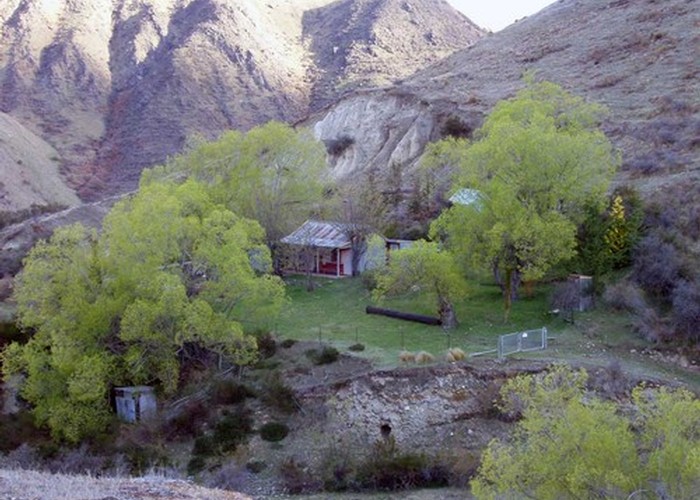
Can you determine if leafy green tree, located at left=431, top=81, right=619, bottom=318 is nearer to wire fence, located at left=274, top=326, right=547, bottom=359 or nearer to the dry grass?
wire fence, located at left=274, top=326, right=547, bottom=359

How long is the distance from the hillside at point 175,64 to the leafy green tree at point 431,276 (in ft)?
197

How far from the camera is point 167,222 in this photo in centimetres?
2784

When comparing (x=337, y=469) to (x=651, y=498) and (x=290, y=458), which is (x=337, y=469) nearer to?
(x=290, y=458)

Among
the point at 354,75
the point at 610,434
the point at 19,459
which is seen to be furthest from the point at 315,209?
the point at 354,75

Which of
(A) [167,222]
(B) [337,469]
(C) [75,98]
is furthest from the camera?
(C) [75,98]

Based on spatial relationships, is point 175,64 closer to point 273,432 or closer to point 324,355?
point 324,355

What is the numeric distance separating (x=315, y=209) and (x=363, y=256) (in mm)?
4066

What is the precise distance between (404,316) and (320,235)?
1050cm

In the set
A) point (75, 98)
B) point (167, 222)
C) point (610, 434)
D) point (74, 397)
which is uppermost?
point (75, 98)

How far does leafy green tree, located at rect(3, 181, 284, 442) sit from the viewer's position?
25547 mm

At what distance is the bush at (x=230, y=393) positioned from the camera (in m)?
25.8

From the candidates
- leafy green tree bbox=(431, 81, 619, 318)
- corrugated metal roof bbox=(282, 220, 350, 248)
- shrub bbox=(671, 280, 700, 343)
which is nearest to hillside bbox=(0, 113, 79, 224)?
corrugated metal roof bbox=(282, 220, 350, 248)

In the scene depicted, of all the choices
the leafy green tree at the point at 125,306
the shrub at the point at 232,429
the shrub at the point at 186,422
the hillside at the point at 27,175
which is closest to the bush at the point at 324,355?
the leafy green tree at the point at 125,306

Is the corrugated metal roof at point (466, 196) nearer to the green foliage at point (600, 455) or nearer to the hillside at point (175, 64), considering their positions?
the green foliage at point (600, 455)
